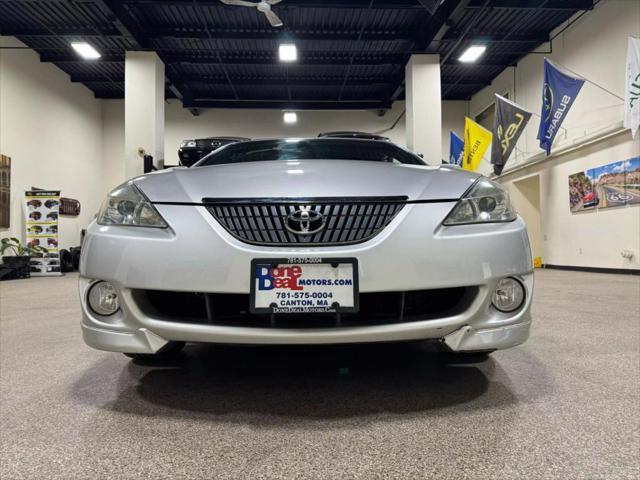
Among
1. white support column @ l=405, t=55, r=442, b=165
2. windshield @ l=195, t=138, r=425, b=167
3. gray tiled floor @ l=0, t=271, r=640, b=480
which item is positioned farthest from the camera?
white support column @ l=405, t=55, r=442, b=165

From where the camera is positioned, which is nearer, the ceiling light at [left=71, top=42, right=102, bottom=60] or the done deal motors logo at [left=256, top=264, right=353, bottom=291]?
the done deal motors logo at [left=256, top=264, right=353, bottom=291]

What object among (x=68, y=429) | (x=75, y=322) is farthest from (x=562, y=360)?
(x=75, y=322)

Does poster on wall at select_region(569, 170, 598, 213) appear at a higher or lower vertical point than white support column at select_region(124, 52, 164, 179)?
lower

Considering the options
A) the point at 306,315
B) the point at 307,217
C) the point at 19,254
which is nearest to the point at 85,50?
the point at 19,254

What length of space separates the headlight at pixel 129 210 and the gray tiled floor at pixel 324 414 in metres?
0.57

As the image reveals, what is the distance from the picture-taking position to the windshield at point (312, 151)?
6.61 feet

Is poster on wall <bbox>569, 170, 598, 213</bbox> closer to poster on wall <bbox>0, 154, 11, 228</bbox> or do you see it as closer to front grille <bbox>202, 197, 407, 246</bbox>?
front grille <bbox>202, 197, 407, 246</bbox>

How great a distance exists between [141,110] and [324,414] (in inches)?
313

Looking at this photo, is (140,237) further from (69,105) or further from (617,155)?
(69,105)

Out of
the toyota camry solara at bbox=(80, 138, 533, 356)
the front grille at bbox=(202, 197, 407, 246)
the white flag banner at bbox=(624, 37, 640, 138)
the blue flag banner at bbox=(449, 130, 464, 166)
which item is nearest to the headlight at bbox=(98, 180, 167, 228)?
the toyota camry solara at bbox=(80, 138, 533, 356)

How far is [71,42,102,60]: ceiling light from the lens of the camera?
799 centimetres

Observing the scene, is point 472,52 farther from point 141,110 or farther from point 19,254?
point 19,254

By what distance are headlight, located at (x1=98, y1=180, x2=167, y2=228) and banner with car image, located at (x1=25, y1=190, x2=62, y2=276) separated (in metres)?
Result: 8.77

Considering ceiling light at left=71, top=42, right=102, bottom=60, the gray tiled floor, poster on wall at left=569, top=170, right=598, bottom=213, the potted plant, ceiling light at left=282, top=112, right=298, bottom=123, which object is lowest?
the gray tiled floor
